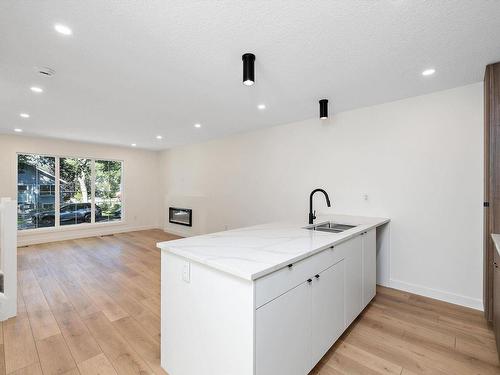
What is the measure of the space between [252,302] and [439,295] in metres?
2.75

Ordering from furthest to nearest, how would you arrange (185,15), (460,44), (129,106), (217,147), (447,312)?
1. (217,147)
2. (129,106)
3. (447,312)
4. (460,44)
5. (185,15)

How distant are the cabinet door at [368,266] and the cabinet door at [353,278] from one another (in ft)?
0.38

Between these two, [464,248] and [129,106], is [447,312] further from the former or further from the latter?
[129,106]

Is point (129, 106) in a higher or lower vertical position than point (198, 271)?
higher

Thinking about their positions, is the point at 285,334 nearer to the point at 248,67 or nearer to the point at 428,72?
the point at 248,67

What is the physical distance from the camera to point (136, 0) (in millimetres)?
1427

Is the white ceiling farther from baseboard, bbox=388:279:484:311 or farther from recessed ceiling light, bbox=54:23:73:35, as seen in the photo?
baseboard, bbox=388:279:484:311

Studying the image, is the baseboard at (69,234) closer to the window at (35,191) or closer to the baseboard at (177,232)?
the window at (35,191)

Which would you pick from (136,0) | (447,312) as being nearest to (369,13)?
(136,0)

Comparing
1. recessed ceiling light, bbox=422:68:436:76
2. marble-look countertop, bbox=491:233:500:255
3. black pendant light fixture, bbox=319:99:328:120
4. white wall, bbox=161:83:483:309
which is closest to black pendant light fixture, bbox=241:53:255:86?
black pendant light fixture, bbox=319:99:328:120

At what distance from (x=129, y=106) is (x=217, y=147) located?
2.30 meters

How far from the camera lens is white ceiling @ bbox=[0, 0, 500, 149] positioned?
59.3 inches

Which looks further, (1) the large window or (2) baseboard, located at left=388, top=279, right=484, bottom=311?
(1) the large window

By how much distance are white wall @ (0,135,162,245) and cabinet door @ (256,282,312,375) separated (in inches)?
251
